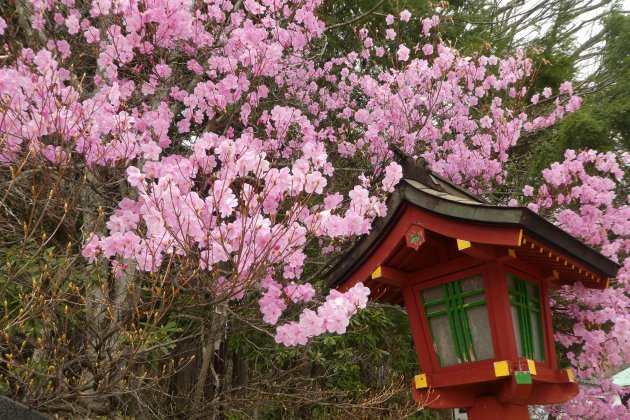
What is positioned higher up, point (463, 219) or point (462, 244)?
point (463, 219)

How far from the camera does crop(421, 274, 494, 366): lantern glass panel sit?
12.5 ft

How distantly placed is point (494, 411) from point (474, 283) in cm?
100

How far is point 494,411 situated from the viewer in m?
3.95

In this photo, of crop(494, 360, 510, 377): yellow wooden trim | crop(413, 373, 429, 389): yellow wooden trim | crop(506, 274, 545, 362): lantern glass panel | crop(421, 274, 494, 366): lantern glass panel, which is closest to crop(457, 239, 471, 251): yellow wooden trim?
crop(421, 274, 494, 366): lantern glass panel

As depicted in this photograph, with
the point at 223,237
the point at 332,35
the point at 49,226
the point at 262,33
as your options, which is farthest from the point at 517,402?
the point at 332,35

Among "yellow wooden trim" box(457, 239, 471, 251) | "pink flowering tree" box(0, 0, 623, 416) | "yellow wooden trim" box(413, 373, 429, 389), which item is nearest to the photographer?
"pink flowering tree" box(0, 0, 623, 416)

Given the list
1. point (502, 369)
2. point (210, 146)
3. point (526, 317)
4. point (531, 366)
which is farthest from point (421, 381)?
point (210, 146)

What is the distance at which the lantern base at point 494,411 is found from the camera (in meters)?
3.90

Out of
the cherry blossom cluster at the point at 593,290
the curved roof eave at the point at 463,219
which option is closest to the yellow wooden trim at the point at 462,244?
the curved roof eave at the point at 463,219

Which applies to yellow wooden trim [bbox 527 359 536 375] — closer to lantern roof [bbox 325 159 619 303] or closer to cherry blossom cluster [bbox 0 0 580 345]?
lantern roof [bbox 325 159 619 303]

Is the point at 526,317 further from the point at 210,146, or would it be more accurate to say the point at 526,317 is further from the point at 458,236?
the point at 210,146

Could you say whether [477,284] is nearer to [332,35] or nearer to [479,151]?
[479,151]

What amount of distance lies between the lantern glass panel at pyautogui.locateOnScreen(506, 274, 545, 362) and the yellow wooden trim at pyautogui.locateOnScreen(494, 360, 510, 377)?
0.77 ft

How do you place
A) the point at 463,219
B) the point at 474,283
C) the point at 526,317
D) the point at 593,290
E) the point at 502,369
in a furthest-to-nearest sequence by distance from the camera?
1. the point at 593,290
2. the point at 526,317
3. the point at 474,283
4. the point at 463,219
5. the point at 502,369
